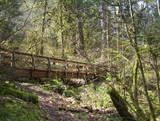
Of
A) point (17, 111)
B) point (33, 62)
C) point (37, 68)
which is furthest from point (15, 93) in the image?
point (37, 68)

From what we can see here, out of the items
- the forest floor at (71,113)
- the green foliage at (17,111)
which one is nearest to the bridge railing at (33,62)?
the green foliage at (17,111)

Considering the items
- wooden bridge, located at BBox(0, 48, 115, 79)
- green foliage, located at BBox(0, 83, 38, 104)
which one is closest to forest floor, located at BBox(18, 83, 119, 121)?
green foliage, located at BBox(0, 83, 38, 104)

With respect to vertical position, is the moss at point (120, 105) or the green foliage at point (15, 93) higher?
the green foliage at point (15, 93)

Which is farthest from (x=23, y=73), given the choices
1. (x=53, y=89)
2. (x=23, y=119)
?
(x=23, y=119)

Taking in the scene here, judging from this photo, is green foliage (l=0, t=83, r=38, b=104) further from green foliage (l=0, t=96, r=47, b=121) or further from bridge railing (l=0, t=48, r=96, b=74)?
bridge railing (l=0, t=48, r=96, b=74)

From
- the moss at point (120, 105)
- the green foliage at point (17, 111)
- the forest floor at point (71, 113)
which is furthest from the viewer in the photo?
the moss at point (120, 105)

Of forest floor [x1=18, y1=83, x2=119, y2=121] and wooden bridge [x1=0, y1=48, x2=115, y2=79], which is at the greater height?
wooden bridge [x1=0, y1=48, x2=115, y2=79]

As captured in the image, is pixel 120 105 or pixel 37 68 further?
pixel 37 68

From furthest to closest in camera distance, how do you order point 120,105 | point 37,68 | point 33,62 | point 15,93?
1. point 37,68
2. point 33,62
3. point 120,105
4. point 15,93

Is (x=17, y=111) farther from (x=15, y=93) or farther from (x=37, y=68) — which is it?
(x=37, y=68)

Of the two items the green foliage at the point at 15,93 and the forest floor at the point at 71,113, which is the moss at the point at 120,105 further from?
the green foliage at the point at 15,93

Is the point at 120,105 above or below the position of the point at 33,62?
below

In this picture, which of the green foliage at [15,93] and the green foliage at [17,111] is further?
the green foliage at [15,93]

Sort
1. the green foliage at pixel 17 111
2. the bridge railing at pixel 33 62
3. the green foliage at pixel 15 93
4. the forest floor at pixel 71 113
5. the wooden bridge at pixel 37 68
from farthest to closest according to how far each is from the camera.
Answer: the wooden bridge at pixel 37 68
the bridge railing at pixel 33 62
the forest floor at pixel 71 113
the green foliage at pixel 15 93
the green foliage at pixel 17 111
